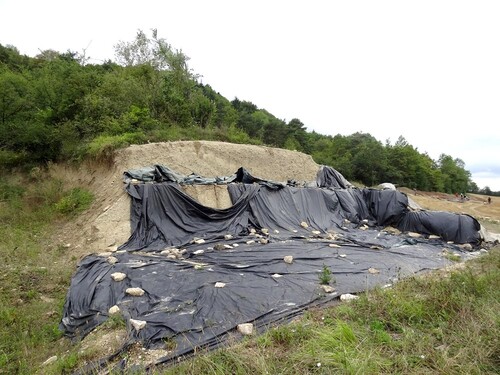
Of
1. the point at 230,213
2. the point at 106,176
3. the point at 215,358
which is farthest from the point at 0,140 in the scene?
the point at 215,358

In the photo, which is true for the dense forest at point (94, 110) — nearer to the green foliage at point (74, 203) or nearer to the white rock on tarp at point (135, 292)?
the green foliage at point (74, 203)

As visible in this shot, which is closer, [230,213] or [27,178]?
[230,213]

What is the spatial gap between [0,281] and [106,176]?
470 centimetres

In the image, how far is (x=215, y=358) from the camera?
225 centimetres

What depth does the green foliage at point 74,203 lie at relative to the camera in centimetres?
768

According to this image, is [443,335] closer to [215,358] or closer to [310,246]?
[215,358]

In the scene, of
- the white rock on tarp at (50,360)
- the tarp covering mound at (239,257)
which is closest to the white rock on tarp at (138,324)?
the tarp covering mound at (239,257)

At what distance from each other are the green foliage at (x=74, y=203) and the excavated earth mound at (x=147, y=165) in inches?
9.7

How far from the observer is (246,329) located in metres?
2.81

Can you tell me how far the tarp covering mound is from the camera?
323cm

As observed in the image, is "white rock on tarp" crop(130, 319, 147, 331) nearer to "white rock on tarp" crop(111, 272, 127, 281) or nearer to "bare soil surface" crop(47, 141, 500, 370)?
"bare soil surface" crop(47, 141, 500, 370)

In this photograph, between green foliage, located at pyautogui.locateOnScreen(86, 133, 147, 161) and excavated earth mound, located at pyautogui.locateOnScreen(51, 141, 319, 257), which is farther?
green foliage, located at pyautogui.locateOnScreen(86, 133, 147, 161)

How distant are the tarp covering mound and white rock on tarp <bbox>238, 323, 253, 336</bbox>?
0.34ft

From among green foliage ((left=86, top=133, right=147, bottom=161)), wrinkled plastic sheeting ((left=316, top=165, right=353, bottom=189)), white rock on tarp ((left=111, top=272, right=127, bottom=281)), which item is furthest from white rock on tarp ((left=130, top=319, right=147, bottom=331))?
wrinkled plastic sheeting ((left=316, top=165, right=353, bottom=189))
